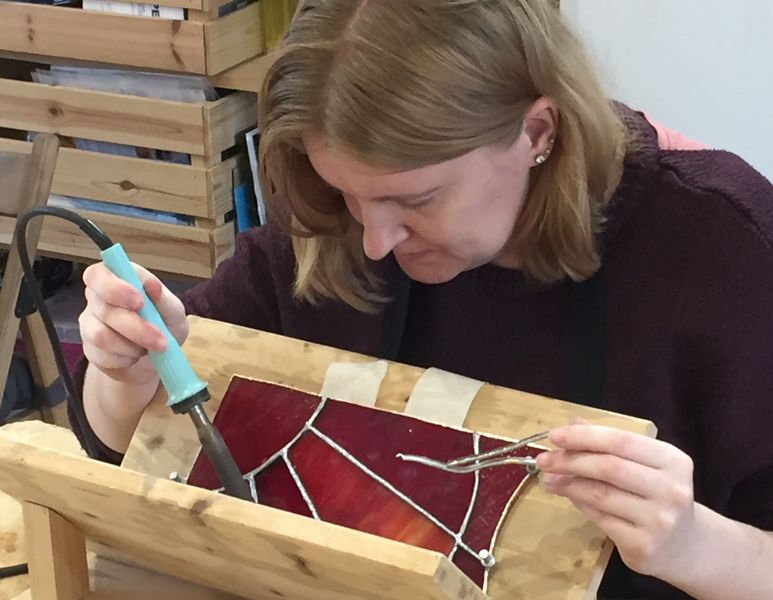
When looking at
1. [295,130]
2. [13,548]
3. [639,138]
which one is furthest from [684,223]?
[13,548]

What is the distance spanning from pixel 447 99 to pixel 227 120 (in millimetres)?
979

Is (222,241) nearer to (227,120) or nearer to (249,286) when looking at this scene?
(227,120)

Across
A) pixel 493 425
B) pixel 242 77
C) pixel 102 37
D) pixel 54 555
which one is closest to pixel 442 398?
pixel 493 425

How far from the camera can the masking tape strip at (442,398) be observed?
2.09 feet

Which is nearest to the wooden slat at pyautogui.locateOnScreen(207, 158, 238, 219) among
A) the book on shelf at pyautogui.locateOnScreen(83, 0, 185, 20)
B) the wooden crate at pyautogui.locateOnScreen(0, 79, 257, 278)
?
the wooden crate at pyautogui.locateOnScreen(0, 79, 257, 278)

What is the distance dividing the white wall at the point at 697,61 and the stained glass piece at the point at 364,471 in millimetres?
744

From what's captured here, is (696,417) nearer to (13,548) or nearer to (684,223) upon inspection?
(684,223)

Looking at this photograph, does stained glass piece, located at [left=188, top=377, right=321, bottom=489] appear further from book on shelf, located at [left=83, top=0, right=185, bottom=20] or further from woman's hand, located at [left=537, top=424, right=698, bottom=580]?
book on shelf, located at [left=83, top=0, right=185, bottom=20]

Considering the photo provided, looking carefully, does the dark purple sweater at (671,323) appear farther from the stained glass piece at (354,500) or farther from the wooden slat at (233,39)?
the wooden slat at (233,39)

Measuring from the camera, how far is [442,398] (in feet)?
2.12

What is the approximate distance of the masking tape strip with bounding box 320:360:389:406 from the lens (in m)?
0.67

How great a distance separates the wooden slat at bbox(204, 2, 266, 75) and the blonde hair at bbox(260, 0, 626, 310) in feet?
2.55

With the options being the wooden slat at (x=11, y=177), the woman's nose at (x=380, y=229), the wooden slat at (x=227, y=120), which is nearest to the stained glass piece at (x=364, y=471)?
the woman's nose at (x=380, y=229)

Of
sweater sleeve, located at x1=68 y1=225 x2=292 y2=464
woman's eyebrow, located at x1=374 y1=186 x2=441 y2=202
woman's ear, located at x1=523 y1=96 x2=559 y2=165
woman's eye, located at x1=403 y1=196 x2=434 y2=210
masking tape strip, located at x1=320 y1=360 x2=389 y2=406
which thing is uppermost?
woman's ear, located at x1=523 y1=96 x2=559 y2=165
